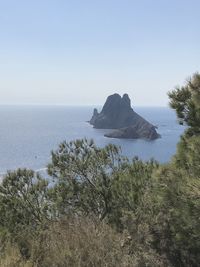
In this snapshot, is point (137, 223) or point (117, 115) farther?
point (117, 115)

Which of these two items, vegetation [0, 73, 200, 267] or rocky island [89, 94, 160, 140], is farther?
rocky island [89, 94, 160, 140]

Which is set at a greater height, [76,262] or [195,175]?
[195,175]

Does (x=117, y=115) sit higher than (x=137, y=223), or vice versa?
(x=137, y=223)

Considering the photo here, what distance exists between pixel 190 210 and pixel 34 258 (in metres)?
2.49

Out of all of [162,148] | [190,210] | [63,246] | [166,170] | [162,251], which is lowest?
[162,148]

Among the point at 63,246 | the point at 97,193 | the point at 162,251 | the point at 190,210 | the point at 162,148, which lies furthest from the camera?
the point at 162,148

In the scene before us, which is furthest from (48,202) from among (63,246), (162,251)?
(63,246)

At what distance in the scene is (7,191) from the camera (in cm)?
1381

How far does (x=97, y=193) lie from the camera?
43.2ft

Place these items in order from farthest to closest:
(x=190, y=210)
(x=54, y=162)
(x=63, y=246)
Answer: (x=54, y=162) < (x=63, y=246) < (x=190, y=210)

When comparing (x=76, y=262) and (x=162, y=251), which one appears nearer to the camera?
(x=76, y=262)

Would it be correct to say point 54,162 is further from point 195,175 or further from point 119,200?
point 195,175

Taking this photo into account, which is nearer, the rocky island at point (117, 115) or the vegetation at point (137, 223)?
the vegetation at point (137, 223)

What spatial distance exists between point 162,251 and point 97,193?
6.08 metres
